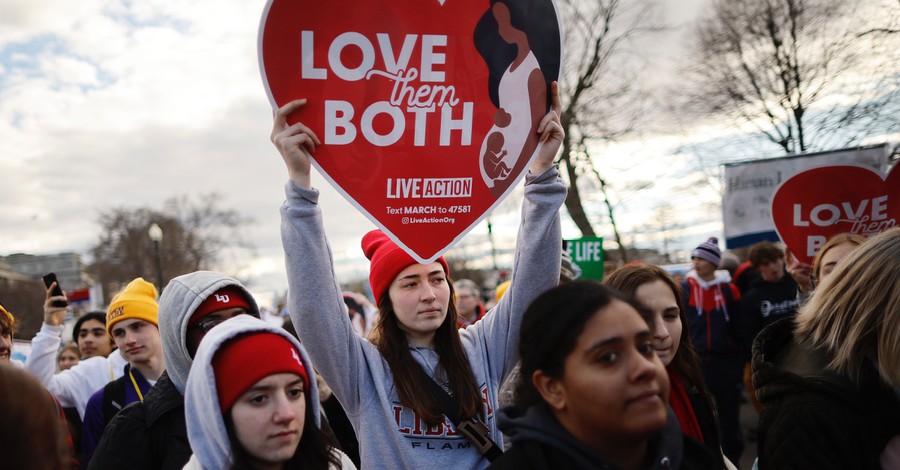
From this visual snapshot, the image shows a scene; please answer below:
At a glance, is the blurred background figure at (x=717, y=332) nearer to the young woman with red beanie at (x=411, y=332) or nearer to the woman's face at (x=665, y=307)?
the woman's face at (x=665, y=307)

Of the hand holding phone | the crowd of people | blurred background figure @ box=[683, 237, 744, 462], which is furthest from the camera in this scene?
blurred background figure @ box=[683, 237, 744, 462]

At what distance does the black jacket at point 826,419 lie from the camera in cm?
218

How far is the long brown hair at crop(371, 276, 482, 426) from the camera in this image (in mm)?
2609

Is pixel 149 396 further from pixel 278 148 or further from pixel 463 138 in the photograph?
pixel 463 138

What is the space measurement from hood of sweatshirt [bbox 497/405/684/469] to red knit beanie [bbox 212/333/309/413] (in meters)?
0.71

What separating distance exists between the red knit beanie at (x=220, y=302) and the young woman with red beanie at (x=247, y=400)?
26.8 inches

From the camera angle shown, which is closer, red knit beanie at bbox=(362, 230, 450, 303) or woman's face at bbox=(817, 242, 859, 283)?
red knit beanie at bbox=(362, 230, 450, 303)

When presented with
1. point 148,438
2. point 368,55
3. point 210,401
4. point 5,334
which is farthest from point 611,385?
point 5,334

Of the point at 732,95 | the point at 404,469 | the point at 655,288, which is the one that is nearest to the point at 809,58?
the point at 732,95

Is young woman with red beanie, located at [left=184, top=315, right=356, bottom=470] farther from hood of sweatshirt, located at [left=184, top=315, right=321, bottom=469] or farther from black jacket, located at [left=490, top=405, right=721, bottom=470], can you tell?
black jacket, located at [left=490, top=405, right=721, bottom=470]

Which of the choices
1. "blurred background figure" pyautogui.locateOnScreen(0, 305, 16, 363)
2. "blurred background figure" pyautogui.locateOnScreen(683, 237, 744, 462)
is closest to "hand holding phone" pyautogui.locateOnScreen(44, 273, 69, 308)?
"blurred background figure" pyautogui.locateOnScreen(0, 305, 16, 363)

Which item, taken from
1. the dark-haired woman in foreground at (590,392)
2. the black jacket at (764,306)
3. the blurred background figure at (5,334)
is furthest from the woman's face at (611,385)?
the black jacket at (764,306)

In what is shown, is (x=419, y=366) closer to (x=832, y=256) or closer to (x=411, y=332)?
(x=411, y=332)

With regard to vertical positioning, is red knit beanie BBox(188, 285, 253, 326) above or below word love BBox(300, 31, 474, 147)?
below
